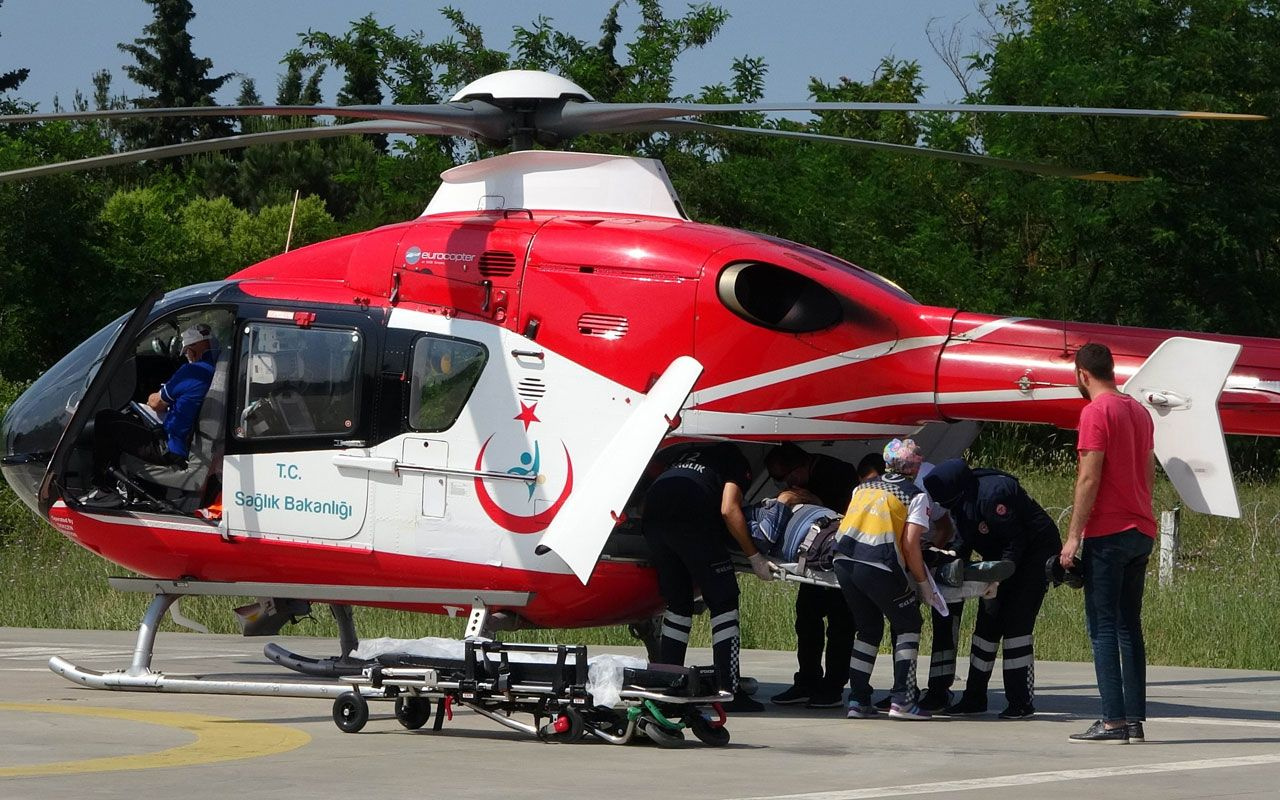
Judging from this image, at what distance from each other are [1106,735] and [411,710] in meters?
3.87

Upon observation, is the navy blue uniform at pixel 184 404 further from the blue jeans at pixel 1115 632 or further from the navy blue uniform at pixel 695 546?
the blue jeans at pixel 1115 632

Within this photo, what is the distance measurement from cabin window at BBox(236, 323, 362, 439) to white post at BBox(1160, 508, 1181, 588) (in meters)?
10.0

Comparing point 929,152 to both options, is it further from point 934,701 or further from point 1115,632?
point 934,701

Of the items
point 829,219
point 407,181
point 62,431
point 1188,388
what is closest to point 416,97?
point 407,181

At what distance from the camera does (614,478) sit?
9648mm

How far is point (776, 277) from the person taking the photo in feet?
34.8

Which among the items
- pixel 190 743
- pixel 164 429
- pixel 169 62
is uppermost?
pixel 169 62

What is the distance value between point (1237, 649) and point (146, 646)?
8.93 metres

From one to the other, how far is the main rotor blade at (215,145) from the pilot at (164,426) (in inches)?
69.4

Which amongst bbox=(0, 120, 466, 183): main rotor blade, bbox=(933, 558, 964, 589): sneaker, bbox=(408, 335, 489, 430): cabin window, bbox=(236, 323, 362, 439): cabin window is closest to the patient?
bbox=(933, 558, 964, 589): sneaker

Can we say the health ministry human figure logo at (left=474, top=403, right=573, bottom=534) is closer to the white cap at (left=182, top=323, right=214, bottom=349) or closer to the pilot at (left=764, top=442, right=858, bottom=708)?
the pilot at (left=764, top=442, right=858, bottom=708)

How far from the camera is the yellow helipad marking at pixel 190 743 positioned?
→ 7.89m

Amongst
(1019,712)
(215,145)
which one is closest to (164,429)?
(215,145)

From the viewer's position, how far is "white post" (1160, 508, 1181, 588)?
17.8 m
